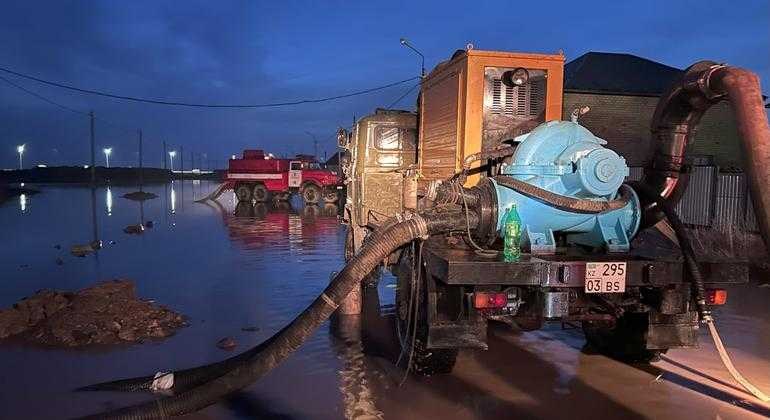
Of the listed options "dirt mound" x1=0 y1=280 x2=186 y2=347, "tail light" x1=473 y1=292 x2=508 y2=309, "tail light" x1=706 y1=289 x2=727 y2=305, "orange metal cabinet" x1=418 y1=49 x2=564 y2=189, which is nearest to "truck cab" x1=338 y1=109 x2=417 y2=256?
"orange metal cabinet" x1=418 y1=49 x2=564 y2=189

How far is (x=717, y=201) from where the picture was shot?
48.8ft

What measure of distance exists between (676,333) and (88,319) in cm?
627

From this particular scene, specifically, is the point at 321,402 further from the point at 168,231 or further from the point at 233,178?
the point at 233,178

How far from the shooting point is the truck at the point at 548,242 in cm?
475

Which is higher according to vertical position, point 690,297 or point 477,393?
point 690,297

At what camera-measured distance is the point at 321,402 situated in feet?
16.9

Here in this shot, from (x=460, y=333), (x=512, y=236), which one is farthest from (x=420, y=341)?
(x=512, y=236)

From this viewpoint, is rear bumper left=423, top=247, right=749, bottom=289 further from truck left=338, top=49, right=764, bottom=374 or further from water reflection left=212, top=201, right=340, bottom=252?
water reflection left=212, top=201, right=340, bottom=252

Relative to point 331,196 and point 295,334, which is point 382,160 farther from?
point 331,196

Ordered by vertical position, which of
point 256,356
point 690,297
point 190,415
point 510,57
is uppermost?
point 510,57

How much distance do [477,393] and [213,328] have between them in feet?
11.9

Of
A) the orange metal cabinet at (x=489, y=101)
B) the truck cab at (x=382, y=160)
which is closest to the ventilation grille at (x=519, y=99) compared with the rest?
the orange metal cabinet at (x=489, y=101)

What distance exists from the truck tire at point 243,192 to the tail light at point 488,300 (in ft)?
104

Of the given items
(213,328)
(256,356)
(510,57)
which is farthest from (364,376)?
(510,57)
